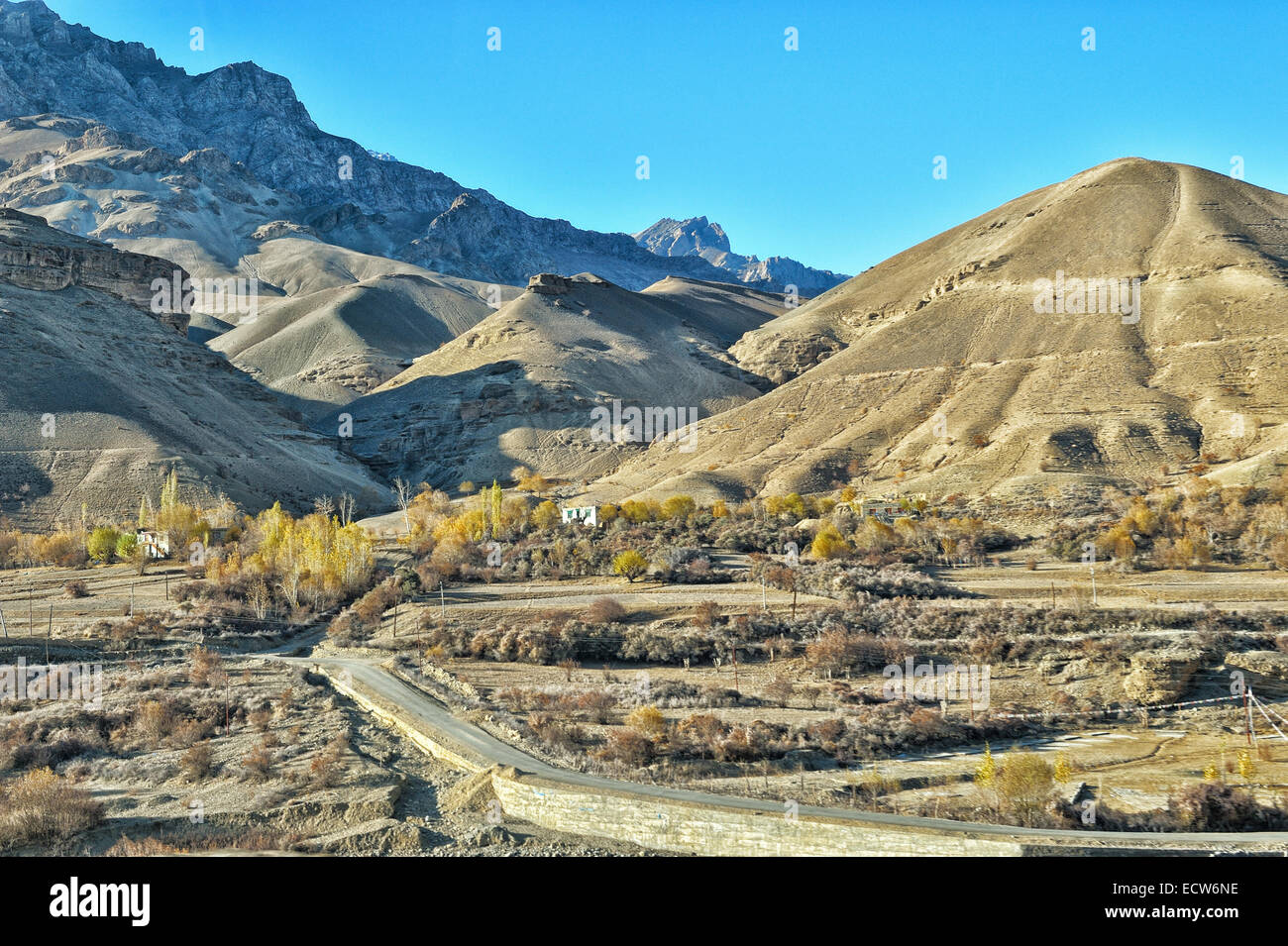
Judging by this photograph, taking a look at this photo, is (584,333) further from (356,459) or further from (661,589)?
(661,589)

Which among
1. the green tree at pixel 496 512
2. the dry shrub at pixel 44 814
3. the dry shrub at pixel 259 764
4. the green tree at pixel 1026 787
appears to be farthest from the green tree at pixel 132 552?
the green tree at pixel 1026 787

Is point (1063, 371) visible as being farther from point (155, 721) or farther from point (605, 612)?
point (155, 721)

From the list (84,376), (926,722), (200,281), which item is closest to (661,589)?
(926,722)

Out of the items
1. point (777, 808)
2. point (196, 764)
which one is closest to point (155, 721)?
point (196, 764)

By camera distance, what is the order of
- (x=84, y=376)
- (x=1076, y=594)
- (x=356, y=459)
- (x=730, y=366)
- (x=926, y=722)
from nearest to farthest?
1. (x=926, y=722)
2. (x=1076, y=594)
3. (x=84, y=376)
4. (x=356, y=459)
5. (x=730, y=366)

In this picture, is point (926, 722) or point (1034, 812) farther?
point (926, 722)

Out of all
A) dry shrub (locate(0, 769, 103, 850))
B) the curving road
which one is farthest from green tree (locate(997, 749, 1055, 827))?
dry shrub (locate(0, 769, 103, 850))

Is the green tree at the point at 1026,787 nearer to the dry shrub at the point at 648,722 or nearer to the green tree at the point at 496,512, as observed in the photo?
the dry shrub at the point at 648,722
